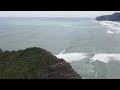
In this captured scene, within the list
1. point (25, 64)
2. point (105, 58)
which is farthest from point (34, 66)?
point (105, 58)

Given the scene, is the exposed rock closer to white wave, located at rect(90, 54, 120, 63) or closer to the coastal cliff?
the coastal cliff

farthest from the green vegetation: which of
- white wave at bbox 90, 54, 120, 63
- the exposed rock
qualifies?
white wave at bbox 90, 54, 120, 63

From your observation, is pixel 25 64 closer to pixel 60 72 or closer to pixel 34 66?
pixel 34 66

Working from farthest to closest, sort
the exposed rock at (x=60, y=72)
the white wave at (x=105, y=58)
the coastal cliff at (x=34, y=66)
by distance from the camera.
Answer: the white wave at (x=105, y=58) < the coastal cliff at (x=34, y=66) < the exposed rock at (x=60, y=72)

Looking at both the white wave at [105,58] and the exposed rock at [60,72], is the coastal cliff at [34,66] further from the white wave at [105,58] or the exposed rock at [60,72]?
the white wave at [105,58]

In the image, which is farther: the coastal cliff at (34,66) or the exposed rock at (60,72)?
the coastal cliff at (34,66)

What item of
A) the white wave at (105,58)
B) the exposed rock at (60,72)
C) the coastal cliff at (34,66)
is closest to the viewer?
the exposed rock at (60,72)

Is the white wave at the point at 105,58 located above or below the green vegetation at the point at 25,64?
below

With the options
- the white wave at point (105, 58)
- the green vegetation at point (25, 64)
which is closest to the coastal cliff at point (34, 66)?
the green vegetation at point (25, 64)
